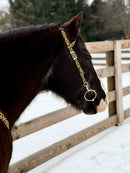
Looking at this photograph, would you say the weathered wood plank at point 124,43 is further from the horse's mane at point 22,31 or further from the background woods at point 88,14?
the background woods at point 88,14

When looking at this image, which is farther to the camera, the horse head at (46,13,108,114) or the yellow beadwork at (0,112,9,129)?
the horse head at (46,13,108,114)

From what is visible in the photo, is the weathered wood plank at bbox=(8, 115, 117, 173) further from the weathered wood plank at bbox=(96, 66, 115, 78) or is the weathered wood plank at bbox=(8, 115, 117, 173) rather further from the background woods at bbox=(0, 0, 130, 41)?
the background woods at bbox=(0, 0, 130, 41)

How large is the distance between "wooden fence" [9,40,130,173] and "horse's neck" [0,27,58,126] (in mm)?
825

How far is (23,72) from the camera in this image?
123 cm

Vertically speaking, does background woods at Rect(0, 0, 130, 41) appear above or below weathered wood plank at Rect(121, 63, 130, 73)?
below

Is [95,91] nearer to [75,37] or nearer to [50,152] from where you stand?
[75,37]

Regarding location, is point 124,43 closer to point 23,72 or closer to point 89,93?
point 89,93

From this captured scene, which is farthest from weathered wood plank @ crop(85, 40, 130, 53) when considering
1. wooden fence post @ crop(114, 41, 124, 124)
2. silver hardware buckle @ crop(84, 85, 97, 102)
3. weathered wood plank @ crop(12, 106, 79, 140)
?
silver hardware buckle @ crop(84, 85, 97, 102)

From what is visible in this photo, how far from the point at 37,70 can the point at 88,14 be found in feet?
76.4

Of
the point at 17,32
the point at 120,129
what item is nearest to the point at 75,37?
the point at 17,32

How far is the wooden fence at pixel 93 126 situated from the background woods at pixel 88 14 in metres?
17.9

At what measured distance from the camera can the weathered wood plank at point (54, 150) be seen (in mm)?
2330

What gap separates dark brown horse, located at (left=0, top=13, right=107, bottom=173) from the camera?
45.4 inches

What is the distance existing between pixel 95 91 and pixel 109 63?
2.07m
